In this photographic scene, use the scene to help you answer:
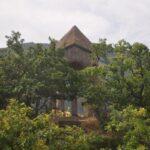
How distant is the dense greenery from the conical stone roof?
5498mm

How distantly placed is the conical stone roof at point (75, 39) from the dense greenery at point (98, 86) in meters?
5.50

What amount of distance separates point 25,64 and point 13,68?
0.86 metres

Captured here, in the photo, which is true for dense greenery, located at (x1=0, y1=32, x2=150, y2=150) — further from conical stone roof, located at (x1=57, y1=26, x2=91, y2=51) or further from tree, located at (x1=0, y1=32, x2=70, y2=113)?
conical stone roof, located at (x1=57, y1=26, x2=91, y2=51)

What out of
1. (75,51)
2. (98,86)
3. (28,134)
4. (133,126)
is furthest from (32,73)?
(28,134)

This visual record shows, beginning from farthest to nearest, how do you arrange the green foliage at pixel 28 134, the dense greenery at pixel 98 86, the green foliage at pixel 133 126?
the dense greenery at pixel 98 86, the green foliage at pixel 133 126, the green foliage at pixel 28 134

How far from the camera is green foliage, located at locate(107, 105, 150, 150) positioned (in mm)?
27047

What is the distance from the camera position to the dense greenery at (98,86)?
1104 inches

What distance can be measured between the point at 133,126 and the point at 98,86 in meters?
5.02

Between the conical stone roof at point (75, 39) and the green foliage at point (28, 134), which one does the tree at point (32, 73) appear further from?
the green foliage at point (28, 134)

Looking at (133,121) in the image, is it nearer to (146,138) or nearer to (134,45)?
(146,138)

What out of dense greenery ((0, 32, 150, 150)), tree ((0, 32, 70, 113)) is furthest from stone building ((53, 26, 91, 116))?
tree ((0, 32, 70, 113))

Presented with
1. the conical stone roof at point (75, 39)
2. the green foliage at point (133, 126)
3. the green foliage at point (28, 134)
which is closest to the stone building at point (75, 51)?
the conical stone roof at point (75, 39)

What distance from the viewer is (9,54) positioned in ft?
113

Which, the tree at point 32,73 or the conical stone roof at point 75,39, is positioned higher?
the conical stone roof at point 75,39
